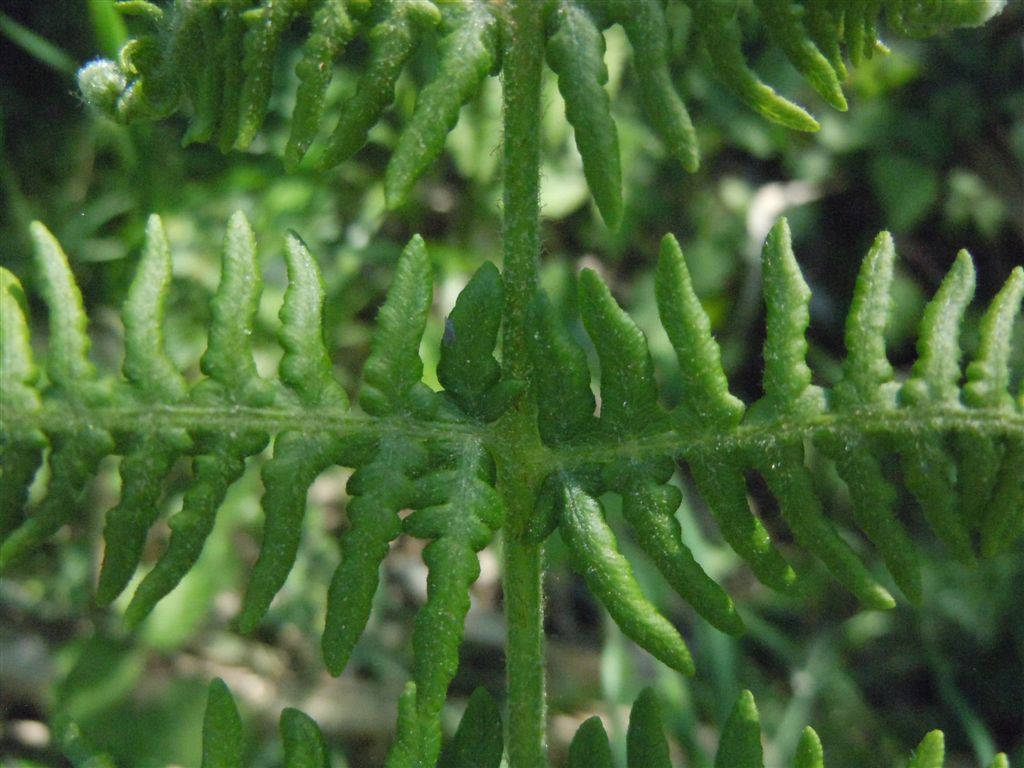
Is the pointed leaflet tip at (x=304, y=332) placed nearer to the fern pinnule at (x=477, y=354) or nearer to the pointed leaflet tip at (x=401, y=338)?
the pointed leaflet tip at (x=401, y=338)

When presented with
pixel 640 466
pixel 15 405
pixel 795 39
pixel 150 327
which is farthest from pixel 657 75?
pixel 15 405

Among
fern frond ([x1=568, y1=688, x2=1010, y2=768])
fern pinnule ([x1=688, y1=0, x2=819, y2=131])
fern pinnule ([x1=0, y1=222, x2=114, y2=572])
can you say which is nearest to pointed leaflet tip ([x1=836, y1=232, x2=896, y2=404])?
fern pinnule ([x1=688, y1=0, x2=819, y2=131])

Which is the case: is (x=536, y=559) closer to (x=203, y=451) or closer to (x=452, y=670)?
(x=452, y=670)

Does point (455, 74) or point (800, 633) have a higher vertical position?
point (455, 74)

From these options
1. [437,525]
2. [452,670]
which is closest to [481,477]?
[437,525]

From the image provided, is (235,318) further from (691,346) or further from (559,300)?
(559,300)

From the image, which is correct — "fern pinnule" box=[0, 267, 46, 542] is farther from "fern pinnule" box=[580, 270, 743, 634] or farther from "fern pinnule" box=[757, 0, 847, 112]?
"fern pinnule" box=[757, 0, 847, 112]
